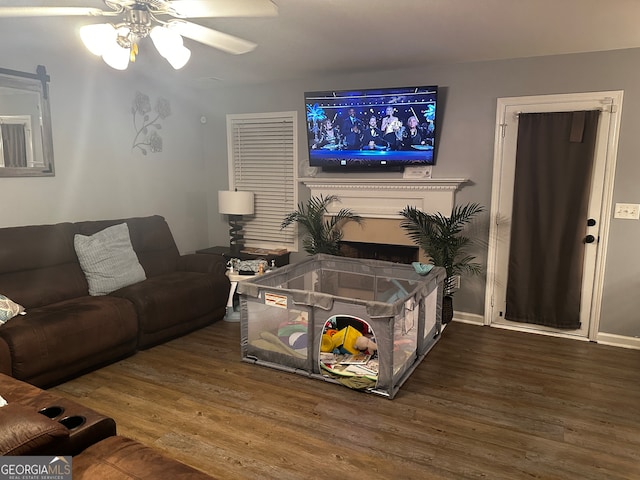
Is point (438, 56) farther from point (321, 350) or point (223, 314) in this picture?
point (223, 314)

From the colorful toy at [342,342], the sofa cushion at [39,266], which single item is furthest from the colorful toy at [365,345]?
the sofa cushion at [39,266]

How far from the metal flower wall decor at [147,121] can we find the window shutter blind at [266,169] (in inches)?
30.8

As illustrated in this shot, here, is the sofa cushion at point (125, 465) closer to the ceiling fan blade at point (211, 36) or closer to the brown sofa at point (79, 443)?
the brown sofa at point (79, 443)

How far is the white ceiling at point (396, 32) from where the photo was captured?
271cm

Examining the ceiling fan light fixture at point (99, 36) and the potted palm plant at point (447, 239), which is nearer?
the ceiling fan light fixture at point (99, 36)

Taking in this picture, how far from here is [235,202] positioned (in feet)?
16.4

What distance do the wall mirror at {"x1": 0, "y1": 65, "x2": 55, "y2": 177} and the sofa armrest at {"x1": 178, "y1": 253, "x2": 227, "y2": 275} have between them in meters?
1.39

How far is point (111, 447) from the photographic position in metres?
1.61

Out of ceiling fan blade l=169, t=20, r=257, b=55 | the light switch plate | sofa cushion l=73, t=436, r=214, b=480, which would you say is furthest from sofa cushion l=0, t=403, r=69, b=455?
the light switch plate

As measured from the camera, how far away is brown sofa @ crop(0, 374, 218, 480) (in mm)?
1341

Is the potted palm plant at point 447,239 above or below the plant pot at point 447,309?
above

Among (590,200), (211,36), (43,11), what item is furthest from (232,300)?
(590,200)

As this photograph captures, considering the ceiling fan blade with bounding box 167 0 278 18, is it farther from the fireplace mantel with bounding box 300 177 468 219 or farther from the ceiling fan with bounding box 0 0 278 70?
the fireplace mantel with bounding box 300 177 468 219

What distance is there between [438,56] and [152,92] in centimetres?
293
